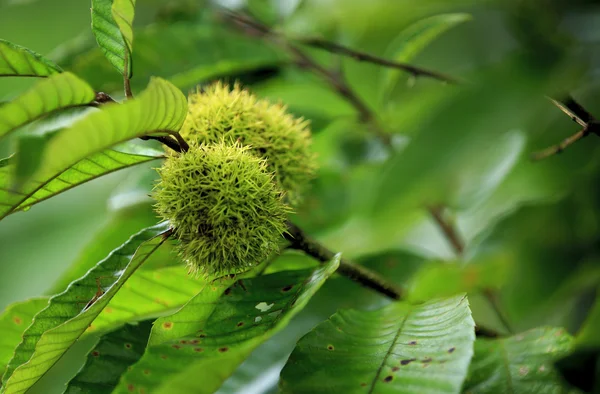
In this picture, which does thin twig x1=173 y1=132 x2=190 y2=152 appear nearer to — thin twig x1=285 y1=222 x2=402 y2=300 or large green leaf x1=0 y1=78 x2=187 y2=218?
large green leaf x1=0 y1=78 x2=187 y2=218

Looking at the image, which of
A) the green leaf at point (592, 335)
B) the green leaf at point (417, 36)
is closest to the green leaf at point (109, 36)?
the green leaf at point (417, 36)

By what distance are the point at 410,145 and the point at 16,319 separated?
34.2 inches

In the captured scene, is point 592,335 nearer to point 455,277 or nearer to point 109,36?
point 455,277

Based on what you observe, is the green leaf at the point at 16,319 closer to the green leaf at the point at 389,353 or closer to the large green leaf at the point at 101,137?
the large green leaf at the point at 101,137

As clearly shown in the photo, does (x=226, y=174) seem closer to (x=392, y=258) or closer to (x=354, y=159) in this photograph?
(x=392, y=258)

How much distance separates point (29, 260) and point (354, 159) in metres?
1.28

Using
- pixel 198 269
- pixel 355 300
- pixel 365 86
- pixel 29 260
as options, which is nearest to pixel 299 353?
pixel 198 269

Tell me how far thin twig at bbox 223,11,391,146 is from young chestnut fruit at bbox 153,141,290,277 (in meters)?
0.89

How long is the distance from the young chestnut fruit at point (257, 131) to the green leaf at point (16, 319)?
439 millimetres

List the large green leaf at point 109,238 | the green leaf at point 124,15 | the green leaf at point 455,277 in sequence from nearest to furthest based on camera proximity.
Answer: the green leaf at point 124,15 < the green leaf at point 455,277 < the large green leaf at point 109,238

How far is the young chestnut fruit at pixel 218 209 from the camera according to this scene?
3.00 ft

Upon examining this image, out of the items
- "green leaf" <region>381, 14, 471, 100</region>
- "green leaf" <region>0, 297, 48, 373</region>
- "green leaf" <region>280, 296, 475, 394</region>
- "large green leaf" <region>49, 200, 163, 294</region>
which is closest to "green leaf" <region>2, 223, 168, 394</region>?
"green leaf" <region>0, 297, 48, 373</region>

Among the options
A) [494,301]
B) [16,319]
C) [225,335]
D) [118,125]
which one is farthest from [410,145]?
[494,301]

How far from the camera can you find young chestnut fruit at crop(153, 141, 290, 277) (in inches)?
36.0
